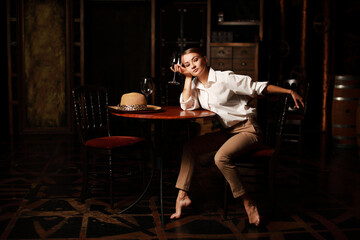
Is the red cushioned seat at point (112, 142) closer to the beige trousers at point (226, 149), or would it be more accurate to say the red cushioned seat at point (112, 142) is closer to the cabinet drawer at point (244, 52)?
the beige trousers at point (226, 149)

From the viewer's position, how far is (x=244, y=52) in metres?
5.70

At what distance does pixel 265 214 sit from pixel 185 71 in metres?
1.13

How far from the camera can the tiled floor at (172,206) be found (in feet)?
Result: 7.95

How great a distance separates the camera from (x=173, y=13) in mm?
6145

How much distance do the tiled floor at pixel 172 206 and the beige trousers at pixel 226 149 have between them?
11.0 inches

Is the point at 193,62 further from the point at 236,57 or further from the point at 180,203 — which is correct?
the point at 236,57

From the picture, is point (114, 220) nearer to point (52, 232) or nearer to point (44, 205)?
point (52, 232)

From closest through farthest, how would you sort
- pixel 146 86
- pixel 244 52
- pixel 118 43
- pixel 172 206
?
pixel 146 86, pixel 172 206, pixel 244 52, pixel 118 43

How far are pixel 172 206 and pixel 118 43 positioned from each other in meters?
4.65

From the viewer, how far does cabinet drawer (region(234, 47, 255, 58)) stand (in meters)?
5.70

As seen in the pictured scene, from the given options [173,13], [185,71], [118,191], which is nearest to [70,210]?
[118,191]

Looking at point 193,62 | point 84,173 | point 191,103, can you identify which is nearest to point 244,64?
point 191,103

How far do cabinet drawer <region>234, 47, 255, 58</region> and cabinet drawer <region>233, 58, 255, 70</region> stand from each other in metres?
0.06

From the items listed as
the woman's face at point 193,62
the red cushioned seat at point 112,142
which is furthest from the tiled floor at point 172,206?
the woman's face at point 193,62
